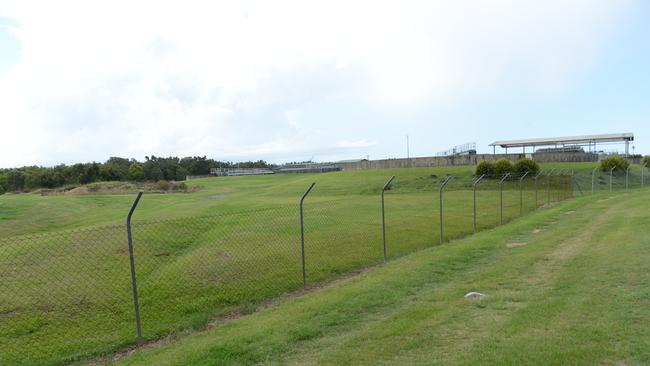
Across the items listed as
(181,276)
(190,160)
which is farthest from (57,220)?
(190,160)

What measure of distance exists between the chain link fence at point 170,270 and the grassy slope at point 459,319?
103cm

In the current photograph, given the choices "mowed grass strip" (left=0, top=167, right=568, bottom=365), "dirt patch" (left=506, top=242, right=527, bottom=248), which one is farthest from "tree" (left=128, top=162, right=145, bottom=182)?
"dirt patch" (left=506, top=242, right=527, bottom=248)

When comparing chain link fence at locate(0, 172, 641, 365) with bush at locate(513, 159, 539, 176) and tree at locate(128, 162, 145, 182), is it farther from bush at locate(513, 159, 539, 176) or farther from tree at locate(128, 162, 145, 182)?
tree at locate(128, 162, 145, 182)

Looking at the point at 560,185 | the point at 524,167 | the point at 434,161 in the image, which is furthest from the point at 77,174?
the point at 560,185

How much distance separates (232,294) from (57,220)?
2180cm

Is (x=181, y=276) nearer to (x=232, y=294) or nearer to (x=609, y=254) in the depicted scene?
(x=232, y=294)

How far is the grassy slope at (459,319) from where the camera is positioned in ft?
15.9

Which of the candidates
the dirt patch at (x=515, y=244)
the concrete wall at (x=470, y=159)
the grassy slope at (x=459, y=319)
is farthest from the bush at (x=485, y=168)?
the grassy slope at (x=459, y=319)

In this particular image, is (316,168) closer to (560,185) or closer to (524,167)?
(524,167)

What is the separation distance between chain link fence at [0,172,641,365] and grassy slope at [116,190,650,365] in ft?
3.39

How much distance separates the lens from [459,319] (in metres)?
5.99

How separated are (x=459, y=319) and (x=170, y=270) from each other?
6.76 m

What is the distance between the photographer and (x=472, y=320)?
592 cm

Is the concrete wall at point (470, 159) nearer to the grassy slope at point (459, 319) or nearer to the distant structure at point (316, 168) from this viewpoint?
the distant structure at point (316, 168)
